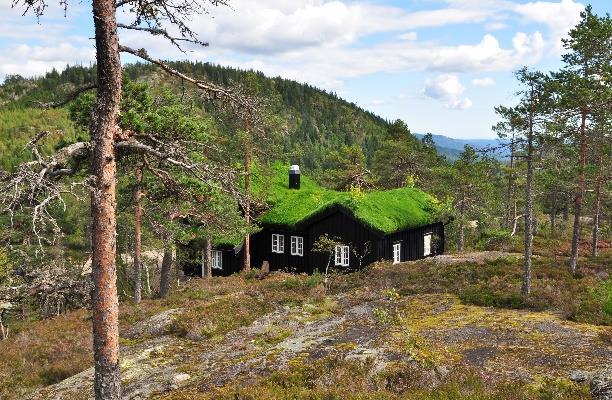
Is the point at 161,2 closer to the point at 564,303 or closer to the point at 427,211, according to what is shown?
the point at 564,303

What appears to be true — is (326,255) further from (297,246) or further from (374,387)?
(374,387)

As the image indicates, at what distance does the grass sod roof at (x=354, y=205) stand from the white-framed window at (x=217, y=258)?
4.70 meters

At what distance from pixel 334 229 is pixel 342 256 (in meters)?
1.92

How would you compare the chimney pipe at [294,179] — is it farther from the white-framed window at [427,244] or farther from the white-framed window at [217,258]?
the white-framed window at [427,244]

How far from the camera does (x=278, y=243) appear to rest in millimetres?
34438

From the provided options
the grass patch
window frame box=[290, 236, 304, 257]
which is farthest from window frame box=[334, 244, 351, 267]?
the grass patch

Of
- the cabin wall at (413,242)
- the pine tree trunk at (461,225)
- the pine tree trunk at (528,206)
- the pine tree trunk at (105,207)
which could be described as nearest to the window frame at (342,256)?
the cabin wall at (413,242)

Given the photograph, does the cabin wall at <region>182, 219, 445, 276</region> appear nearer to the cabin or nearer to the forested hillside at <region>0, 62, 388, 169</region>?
the cabin

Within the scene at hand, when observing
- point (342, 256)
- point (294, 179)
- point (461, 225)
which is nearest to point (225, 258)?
Answer: point (294, 179)

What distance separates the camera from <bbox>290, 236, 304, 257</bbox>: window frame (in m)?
33.4

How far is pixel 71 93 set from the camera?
738 centimetres

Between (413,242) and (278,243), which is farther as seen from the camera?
(278,243)

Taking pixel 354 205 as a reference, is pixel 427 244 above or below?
below

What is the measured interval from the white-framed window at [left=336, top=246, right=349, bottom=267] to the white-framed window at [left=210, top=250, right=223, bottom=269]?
388 inches
